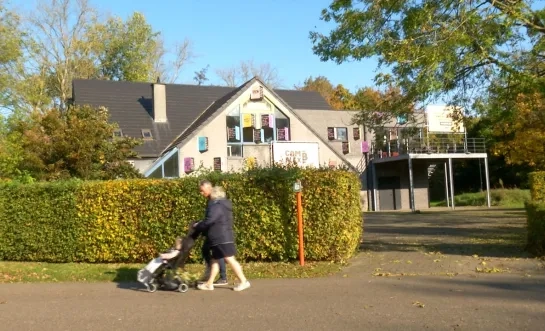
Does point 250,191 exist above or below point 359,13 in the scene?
below

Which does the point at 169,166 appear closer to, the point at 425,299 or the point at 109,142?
the point at 109,142

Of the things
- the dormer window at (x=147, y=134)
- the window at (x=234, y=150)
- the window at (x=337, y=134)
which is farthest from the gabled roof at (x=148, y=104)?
the window at (x=337, y=134)

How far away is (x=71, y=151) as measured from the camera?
19594mm

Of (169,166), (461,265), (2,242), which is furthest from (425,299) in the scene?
(169,166)

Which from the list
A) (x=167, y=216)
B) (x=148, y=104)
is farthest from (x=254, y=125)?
(x=167, y=216)

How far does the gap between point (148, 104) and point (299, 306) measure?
29.2m

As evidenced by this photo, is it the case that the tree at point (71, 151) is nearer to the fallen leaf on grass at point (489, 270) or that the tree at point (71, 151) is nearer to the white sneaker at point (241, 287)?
the white sneaker at point (241, 287)

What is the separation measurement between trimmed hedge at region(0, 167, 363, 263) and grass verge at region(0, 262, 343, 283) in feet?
1.21

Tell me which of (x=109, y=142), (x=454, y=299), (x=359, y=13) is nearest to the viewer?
(x=454, y=299)

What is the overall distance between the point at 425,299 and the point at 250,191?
457 centimetres

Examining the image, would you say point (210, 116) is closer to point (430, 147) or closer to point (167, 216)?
point (430, 147)

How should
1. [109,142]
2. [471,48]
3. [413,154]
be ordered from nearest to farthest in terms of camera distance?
[471,48] → [109,142] → [413,154]

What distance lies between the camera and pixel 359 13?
13289mm

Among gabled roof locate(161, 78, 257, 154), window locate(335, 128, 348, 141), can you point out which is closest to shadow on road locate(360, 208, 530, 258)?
gabled roof locate(161, 78, 257, 154)
